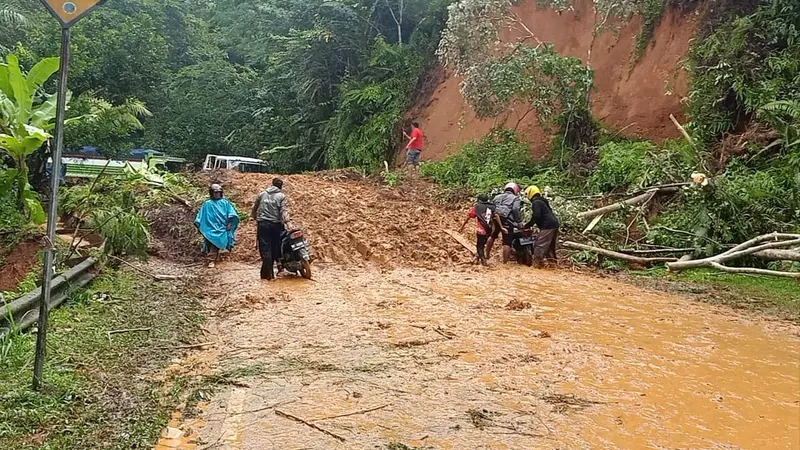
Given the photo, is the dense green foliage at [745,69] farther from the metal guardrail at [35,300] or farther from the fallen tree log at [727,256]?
the metal guardrail at [35,300]

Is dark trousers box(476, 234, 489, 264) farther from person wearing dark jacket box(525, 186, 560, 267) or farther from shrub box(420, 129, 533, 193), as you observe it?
shrub box(420, 129, 533, 193)

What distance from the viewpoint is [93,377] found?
5223 millimetres

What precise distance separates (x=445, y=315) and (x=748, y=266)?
602 centimetres

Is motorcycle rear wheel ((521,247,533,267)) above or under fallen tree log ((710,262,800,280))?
under

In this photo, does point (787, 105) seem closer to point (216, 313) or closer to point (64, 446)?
point (216, 313)

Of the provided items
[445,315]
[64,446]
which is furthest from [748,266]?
[64,446]

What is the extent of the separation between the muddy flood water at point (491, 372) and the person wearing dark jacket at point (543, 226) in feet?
7.94

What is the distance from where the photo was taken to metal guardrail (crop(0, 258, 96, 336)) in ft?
18.9

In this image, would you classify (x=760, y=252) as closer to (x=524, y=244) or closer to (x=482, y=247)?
(x=524, y=244)

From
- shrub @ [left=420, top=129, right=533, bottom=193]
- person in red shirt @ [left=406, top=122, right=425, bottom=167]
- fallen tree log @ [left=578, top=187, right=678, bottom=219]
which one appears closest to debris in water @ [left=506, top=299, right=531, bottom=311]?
fallen tree log @ [left=578, top=187, right=678, bottom=219]

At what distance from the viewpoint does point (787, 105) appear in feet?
39.7

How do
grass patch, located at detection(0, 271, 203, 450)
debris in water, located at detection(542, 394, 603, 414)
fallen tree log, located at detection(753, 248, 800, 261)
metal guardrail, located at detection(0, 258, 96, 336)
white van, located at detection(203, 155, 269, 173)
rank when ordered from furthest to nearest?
white van, located at detection(203, 155, 269, 173) < fallen tree log, located at detection(753, 248, 800, 261) < metal guardrail, located at detection(0, 258, 96, 336) < debris in water, located at detection(542, 394, 603, 414) < grass patch, located at detection(0, 271, 203, 450)

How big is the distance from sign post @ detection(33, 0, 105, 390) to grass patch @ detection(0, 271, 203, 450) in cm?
32

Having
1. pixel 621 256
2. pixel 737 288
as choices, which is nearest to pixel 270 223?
pixel 621 256
